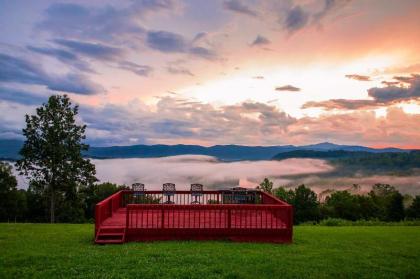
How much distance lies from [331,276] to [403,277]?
1965 mm

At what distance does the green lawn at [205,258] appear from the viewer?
424 inches

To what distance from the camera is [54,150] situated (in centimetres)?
3300

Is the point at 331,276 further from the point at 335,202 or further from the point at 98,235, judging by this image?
the point at 335,202

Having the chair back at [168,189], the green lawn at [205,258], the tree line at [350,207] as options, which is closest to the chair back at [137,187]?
the chair back at [168,189]

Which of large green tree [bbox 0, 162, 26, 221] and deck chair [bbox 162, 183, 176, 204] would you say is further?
large green tree [bbox 0, 162, 26, 221]

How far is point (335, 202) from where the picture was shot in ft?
265

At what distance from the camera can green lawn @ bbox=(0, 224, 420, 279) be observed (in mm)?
10766

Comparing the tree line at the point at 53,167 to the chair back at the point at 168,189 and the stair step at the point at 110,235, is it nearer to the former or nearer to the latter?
the chair back at the point at 168,189

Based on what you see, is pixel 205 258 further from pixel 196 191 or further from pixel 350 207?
pixel 350 207

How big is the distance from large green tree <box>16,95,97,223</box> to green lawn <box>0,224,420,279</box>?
61.0 feet

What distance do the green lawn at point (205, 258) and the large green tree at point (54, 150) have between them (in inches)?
732

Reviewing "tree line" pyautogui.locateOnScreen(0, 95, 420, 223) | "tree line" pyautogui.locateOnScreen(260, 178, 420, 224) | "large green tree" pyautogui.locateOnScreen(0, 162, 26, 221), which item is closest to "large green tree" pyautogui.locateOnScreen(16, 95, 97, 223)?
"tree line" pyautogui.locateOnScreen(0, 95, 420, 223)

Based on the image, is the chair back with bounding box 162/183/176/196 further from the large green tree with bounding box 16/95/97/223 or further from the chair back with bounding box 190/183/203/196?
the large green tree with bounding box 16/95/97/223

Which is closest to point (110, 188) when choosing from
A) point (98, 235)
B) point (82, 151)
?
point (82, 151)
